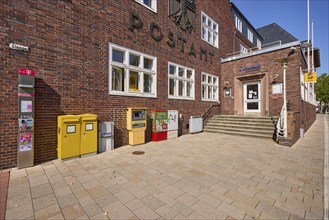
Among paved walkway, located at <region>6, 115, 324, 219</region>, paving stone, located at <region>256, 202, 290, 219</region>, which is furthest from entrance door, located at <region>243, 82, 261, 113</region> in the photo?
paving stone, located at <region>256, 202, 290, 219</region>

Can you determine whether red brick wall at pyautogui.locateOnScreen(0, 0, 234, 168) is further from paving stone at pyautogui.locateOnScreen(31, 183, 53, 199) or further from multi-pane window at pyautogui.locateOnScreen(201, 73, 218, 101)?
multi-pane window at pyautogui.locateOnScreen(201, 73, 218, 101)

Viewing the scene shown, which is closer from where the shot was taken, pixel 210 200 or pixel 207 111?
pixel 210 200

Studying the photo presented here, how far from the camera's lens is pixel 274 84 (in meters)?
10.5

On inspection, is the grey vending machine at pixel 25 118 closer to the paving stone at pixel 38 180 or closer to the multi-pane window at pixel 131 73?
the paving stone at pixel 38 180

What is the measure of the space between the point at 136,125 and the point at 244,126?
639 centimetres

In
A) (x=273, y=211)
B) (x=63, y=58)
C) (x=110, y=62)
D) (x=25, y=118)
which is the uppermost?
(x=110, y=62)

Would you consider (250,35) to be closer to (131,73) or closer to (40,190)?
(131,73)

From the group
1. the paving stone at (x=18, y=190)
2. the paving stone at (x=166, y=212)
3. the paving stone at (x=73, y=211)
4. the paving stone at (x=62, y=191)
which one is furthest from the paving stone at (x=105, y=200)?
the paving stone at (x=18, y=190)

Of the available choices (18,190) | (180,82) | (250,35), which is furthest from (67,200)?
(250,35)

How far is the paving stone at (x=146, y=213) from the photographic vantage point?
95.5 inches

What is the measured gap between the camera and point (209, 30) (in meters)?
12.3

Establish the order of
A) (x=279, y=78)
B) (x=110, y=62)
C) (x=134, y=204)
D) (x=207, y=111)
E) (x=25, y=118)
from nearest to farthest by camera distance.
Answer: (x=134, y=204) → (x=25, y=118) → (x=110, y=62) → (x=279, y=78) → (x=207, y=111)

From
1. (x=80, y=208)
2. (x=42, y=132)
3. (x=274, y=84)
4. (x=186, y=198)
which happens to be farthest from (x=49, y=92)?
(x=274, y=84)

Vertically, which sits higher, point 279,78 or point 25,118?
point 279,78
